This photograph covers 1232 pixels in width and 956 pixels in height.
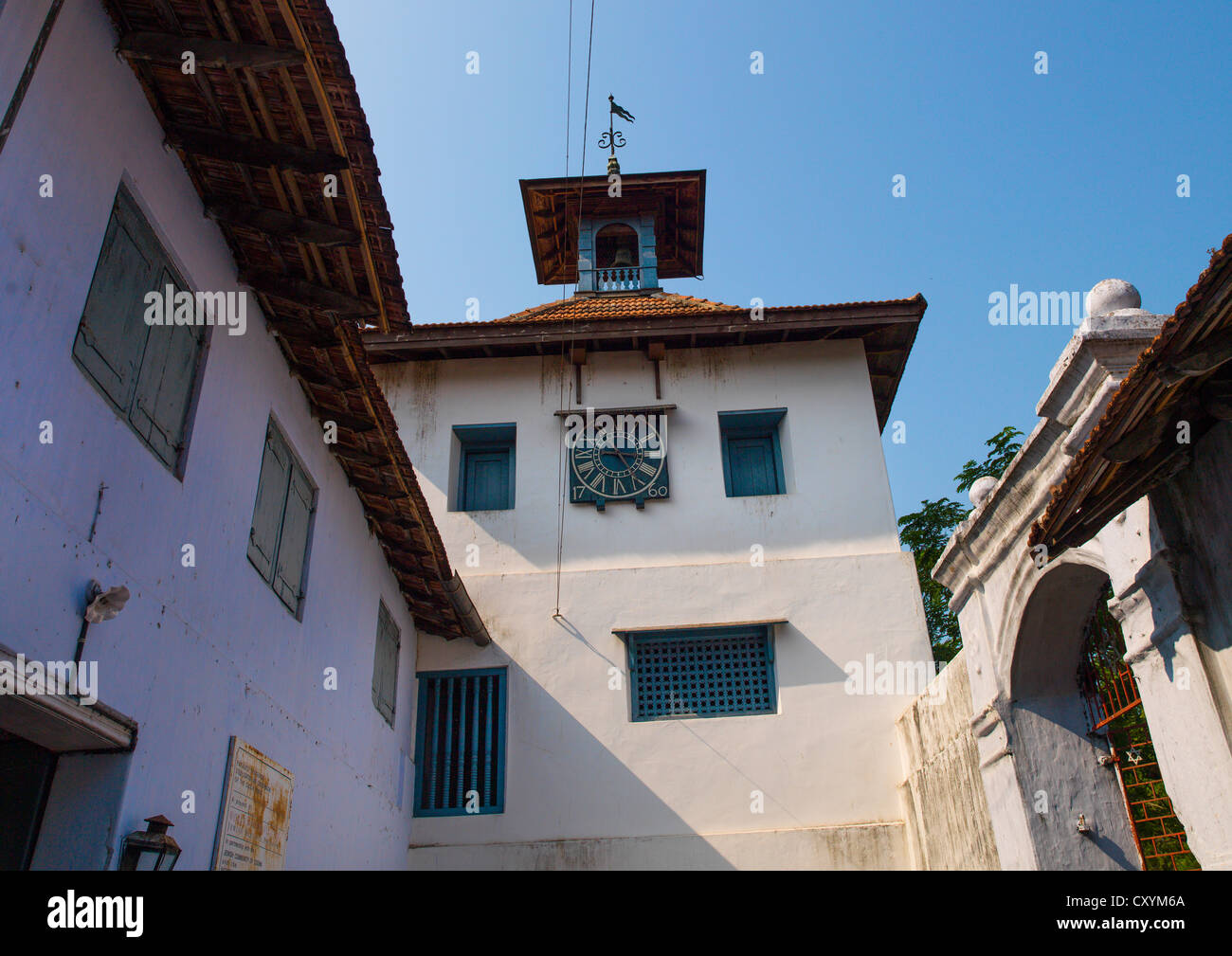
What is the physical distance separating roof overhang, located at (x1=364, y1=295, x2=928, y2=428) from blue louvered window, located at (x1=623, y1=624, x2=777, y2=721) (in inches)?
156

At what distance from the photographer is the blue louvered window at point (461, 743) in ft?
34.7

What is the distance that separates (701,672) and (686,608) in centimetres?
74

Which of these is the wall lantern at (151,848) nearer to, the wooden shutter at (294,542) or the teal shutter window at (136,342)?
Answer: the teal shutter window at (136,342)

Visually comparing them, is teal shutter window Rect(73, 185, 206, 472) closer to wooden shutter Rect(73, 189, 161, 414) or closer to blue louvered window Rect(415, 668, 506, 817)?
wooden shutter Rect(73, 189, 161, 414)

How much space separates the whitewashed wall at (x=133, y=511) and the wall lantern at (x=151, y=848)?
7 centimetres

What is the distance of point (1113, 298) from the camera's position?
226 inches

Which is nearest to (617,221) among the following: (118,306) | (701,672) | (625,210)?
(625,210)

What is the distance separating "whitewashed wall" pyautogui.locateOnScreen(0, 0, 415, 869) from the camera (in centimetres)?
409

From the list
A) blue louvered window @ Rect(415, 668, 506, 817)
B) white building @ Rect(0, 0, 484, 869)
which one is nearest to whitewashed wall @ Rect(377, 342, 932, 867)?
blue louvered window @ Rect(415, 668, 506, 817)

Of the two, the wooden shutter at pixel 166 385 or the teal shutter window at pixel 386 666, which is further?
the teal shutter window at pixel 386 666

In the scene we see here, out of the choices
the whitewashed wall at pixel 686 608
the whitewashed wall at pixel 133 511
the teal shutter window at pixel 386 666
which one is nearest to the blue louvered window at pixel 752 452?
the whitewashed wall at pixel 686 608

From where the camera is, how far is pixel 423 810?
34.5 feet

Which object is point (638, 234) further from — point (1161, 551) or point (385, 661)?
point (1161, 551)

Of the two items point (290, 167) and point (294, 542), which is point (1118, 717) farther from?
point (290, 167)
